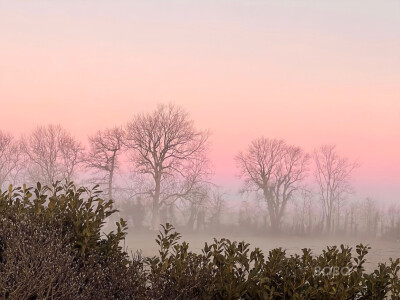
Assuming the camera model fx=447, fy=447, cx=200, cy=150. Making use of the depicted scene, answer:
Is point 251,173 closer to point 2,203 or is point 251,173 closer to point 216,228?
point 216,228

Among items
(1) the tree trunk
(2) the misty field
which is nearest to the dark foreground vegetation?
(2) the misty field

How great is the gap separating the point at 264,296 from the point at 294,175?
46419 millimetres

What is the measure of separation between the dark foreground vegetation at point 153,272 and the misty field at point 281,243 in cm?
2796

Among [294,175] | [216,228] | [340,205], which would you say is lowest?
[216,228]

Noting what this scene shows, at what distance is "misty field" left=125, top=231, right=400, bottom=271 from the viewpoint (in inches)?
1387

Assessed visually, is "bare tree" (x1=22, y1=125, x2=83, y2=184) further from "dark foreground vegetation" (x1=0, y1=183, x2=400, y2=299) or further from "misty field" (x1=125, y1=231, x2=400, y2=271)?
"dark foreground vegetation" (x1=0, y1=183, x2=400, y2=299)

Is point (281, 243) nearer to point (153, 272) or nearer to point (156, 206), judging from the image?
point (156, 206)

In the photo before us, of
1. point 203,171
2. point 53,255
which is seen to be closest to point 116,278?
point 53,255

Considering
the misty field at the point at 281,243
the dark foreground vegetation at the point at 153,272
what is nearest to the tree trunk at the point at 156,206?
the misty field at the point at 281,243

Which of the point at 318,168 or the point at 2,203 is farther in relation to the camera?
the point at 318,168

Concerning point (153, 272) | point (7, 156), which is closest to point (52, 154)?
point (7, 156)

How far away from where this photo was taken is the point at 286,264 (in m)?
5.76

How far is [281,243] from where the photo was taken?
4119cm

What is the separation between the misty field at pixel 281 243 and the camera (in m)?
35.2
